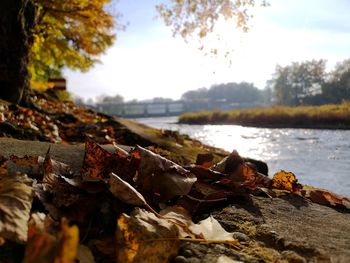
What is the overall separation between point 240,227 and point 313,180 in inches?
226

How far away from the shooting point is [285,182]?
2219 millimetres

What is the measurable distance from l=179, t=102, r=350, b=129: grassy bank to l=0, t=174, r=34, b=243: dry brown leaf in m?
22.4

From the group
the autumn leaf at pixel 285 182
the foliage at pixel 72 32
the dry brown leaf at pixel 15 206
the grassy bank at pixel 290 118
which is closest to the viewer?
the dry brown leaf at pixel 15 206

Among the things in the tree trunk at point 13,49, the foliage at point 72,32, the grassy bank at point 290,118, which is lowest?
the grassy bank at point 290,118

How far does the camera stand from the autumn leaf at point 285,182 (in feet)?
7.23

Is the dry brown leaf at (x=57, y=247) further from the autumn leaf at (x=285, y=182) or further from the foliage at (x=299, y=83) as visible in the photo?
the foliage at (x=299, y=83)

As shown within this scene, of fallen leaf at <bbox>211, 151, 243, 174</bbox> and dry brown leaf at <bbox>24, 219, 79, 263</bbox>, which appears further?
fallen leaf at <bbox>211, 151, 243, 174</bbox>

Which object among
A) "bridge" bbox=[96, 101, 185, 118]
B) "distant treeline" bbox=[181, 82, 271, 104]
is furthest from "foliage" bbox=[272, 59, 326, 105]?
"distant treeline" bbox=[181, 82, 271, 104]

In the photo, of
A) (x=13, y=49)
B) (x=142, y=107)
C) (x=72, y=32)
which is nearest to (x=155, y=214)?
(x=13, y=49)

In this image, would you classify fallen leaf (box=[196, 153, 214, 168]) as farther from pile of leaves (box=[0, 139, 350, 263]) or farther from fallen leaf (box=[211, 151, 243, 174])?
pile of leaves (box=[0, 139, 350, 263])

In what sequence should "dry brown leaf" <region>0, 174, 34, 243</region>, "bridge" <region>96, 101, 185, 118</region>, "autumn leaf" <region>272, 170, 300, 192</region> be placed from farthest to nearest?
"bridge" <region>96, 101, 185, 118</region>
"autumn leaf" <region>272, 170, 300, 192</region>
"dry brown leaf" <region>0, 174, 34, 243</region>

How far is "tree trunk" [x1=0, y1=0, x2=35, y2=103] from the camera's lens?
613 centimetres

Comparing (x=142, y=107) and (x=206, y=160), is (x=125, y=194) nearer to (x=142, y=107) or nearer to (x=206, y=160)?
(x=206, y=160)

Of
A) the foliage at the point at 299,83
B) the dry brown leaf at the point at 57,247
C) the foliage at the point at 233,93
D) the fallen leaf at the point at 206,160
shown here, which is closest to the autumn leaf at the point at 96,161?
the fallen leaf at the point at 206,160
